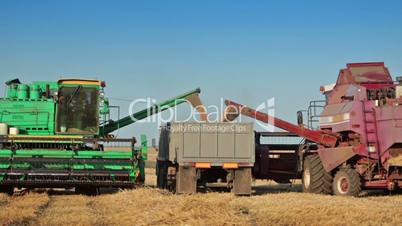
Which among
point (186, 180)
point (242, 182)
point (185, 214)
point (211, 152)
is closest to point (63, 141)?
point (186, 180)

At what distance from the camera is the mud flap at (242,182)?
14.6 meters

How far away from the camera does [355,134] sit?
48.4 feet

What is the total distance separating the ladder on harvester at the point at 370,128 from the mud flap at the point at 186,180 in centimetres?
447

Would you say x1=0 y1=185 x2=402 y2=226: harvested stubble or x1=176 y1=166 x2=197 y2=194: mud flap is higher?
x1=176 y1=166 x2=197 y2=194: mud flap

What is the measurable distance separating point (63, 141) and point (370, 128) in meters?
A: 7.87

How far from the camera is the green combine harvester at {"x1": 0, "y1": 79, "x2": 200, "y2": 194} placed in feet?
46.0

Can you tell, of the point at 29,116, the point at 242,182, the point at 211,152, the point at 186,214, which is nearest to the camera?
the point at 186,214

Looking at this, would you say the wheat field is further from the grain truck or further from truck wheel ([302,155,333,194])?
truck wheel ([302,155,333,194])

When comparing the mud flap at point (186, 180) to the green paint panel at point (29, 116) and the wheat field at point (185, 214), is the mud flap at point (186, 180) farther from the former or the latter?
the green paint panel at point (29, 116)

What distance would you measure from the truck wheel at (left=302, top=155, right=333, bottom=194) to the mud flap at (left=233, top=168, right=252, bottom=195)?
7.59 feet

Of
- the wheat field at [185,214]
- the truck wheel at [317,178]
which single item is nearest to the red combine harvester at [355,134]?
the truck wheel at [317,178]

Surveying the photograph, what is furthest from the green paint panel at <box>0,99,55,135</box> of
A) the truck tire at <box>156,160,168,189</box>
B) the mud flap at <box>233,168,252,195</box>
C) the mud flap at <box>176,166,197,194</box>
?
the mud flap at <box>233,168,252,195</box>

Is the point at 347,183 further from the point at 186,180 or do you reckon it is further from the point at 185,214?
the point at 185,214

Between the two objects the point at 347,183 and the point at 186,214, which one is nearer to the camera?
the point at 186,214
